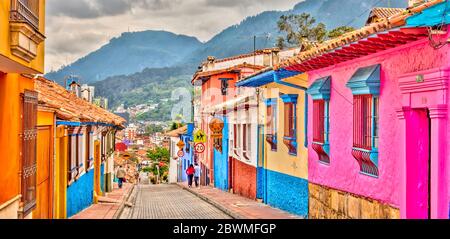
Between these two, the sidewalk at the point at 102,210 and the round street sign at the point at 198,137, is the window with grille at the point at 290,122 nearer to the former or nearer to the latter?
the sidewalk at the point at 102,210

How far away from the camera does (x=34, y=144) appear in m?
10.1

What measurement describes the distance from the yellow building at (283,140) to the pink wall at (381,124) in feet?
5.42

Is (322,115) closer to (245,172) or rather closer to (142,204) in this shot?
(245,172)

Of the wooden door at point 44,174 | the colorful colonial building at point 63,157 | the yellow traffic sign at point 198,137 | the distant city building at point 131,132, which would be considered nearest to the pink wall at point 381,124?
the colorful colonial building at point 63,157

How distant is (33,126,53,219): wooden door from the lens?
12.6 meters

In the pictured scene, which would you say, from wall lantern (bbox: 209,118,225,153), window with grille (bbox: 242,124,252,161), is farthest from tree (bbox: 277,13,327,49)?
window with grille (bbox: 242,124,252,161)

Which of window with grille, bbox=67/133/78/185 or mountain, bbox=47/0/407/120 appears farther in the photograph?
mountain, bbox=47/0/407/120

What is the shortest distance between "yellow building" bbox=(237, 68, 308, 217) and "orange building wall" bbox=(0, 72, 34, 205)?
7498 mm

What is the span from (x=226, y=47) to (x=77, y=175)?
6694 cm

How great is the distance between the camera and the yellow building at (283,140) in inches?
614

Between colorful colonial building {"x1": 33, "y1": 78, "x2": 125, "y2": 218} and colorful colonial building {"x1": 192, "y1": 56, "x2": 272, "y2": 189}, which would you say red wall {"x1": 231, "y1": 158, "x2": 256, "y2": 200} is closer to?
colorful colonial building {"x1": 192, "y1": 56, "x2": 272, "y2": 189}

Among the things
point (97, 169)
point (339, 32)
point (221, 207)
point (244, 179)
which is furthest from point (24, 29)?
point (339, 32)

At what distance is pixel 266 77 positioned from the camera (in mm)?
17641

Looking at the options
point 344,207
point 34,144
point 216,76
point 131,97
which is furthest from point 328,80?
point 131,97
